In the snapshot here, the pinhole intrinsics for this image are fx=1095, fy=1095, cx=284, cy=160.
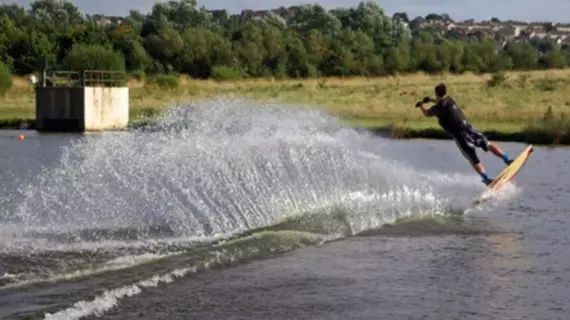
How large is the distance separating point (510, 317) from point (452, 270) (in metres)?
2.43

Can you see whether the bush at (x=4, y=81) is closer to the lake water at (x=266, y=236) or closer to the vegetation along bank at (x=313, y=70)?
the vegetation along bank at (x=313, y=70)

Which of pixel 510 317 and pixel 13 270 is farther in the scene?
pixel 13 270

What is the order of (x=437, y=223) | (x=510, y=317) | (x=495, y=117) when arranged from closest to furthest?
(x=510, y=317)
(x=437, y=223)
(x=495, y=117)

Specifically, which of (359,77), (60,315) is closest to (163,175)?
(60,315)

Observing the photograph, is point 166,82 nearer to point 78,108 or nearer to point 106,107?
point 106,107

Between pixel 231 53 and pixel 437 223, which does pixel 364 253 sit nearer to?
pixel 437 223

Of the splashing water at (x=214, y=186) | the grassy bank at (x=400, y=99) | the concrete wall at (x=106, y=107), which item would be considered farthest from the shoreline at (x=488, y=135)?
the splashing water at (x=214, y=186)

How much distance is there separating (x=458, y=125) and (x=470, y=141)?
0.40 meters

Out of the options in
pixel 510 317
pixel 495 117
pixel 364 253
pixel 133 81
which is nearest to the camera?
pixel 510 317

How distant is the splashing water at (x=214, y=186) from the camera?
16.1 meters

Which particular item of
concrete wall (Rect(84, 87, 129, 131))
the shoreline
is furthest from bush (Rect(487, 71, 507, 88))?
concrete wall (Rect(84, 87, 129, 131))

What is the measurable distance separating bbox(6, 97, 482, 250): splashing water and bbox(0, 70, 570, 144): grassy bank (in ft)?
68.6

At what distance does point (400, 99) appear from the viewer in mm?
54625

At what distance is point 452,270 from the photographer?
522 inches
